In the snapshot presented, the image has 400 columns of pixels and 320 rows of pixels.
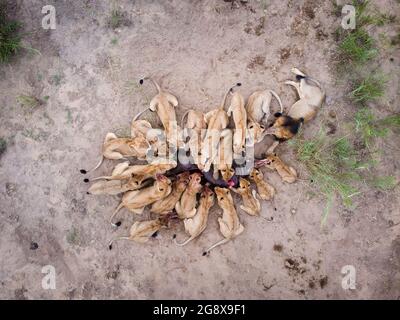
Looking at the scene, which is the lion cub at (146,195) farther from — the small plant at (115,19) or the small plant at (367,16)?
the small plant at (367,16)

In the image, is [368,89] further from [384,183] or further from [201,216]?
[201,216]

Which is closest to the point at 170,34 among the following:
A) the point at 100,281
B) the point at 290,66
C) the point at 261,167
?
the point at 290,66

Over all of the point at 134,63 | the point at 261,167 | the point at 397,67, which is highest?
the point at 134,63

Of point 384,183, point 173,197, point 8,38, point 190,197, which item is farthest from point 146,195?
point 384,183

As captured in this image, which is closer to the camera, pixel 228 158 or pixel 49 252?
pixel 228 158

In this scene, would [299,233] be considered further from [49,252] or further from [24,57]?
[24,57]

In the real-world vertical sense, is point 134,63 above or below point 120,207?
above
